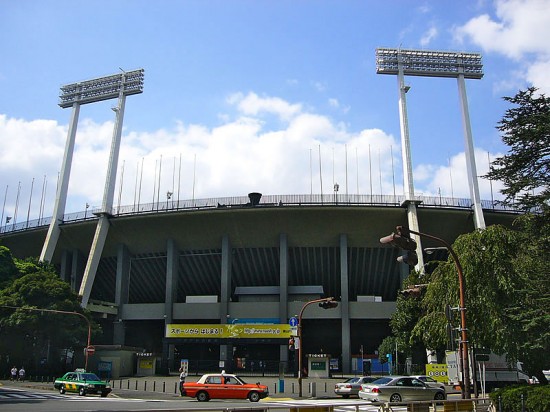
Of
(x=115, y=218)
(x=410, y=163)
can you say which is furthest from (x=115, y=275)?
(x=410, y=163)

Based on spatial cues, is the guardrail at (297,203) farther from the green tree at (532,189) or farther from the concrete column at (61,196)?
the green tree at (532,189)

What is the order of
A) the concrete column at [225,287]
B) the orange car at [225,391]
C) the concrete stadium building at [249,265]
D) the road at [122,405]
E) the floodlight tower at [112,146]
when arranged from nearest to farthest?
the road at [122,405] → the orange car at [225,391] → the concrete column at [225,287] → the concrete stadium building at [249,265] → the floodlight tower at [112,146]

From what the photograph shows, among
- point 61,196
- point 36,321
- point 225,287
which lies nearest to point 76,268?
point 61,196

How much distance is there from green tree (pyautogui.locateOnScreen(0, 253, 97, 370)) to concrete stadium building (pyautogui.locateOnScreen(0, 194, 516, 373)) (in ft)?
34.3

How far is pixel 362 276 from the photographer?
2628 inches

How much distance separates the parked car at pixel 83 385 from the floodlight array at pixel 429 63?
48.8m

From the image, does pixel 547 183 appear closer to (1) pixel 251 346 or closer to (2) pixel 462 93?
(2) pixel 462 93

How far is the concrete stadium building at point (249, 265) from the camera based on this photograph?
59.6 meters

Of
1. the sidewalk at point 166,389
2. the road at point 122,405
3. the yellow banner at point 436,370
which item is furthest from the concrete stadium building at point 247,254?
the road at point 122,405

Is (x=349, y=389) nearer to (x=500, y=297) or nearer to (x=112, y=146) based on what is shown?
(x=500, y=297)

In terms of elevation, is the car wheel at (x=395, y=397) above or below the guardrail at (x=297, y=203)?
below

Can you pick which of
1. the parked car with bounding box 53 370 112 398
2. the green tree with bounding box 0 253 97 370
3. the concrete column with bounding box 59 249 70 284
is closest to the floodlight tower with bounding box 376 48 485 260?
the green tree with bounding box 0 253 97 370

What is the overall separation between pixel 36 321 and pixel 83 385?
18346mm

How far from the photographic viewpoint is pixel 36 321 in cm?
4769
